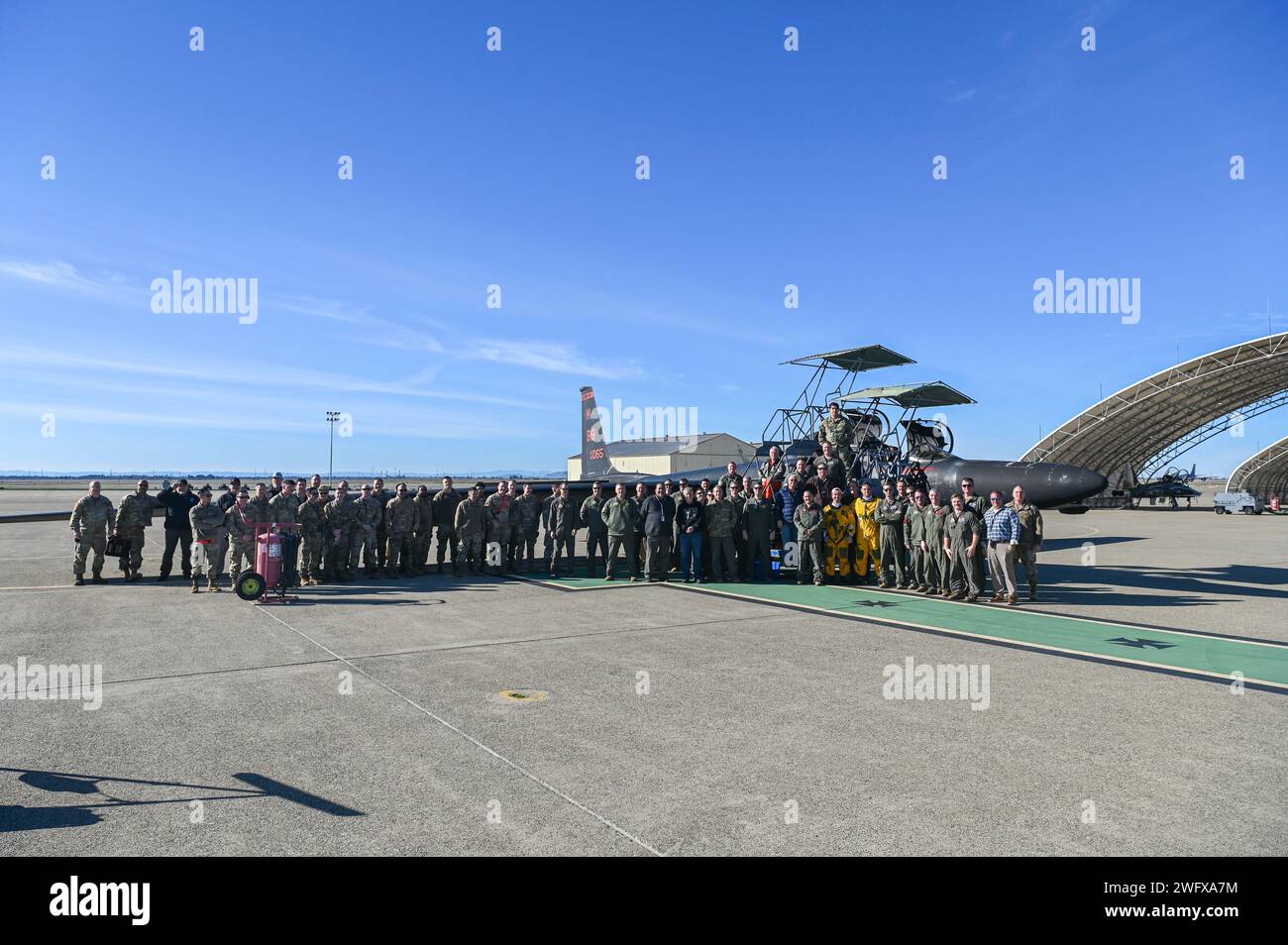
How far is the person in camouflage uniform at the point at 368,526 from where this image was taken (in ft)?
43.5

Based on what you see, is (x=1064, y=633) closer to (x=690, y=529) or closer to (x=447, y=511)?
(x=690, y=529)

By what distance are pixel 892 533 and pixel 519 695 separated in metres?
8.19

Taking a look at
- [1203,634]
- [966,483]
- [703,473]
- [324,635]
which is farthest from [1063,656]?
[703,473]

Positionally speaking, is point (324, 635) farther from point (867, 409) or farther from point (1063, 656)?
point (867, 409)

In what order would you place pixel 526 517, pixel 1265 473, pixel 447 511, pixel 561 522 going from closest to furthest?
pixel 561 522
pixel 447 511
pixel 526 517
pixel 1265 473

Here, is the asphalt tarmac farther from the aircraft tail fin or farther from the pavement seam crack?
the aircraft tail fin

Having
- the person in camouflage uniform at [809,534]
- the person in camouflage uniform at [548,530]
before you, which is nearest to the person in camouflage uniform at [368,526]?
the person in camouflage uniform at [548,530]

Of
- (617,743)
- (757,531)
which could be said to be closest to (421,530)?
(757,531)

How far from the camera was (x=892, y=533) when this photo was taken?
41.0 ft

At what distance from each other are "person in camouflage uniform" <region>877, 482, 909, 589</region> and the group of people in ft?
0.06

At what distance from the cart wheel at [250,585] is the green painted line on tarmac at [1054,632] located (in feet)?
14.7

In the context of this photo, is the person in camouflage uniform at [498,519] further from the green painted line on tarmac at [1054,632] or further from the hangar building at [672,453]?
the hangar building at [672,453]

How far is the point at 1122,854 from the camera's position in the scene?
11.3 feet

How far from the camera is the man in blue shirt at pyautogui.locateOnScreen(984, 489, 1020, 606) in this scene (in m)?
10.8
